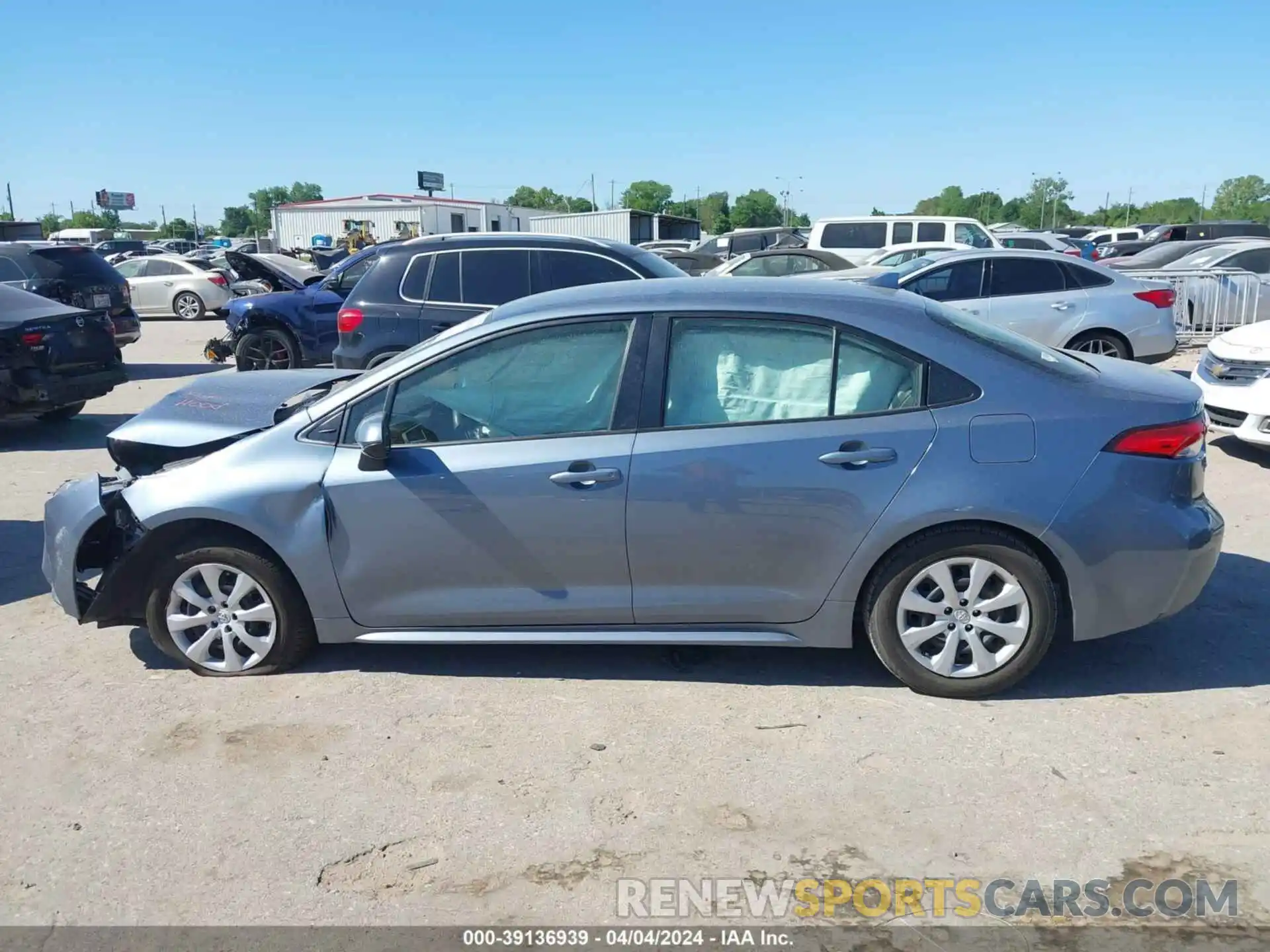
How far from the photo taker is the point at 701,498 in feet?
13.0

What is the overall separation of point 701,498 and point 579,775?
3.70 ft

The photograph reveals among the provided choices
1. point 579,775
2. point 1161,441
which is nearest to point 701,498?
A: point 579,775

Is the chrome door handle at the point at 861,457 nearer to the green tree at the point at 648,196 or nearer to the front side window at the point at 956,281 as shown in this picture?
the front side window at the point at 956,281

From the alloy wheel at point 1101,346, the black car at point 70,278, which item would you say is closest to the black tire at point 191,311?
the black car at point 70,278

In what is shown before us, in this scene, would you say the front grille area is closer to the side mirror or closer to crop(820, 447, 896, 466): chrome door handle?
crop(820, 447, 896, 466): chrome door handle

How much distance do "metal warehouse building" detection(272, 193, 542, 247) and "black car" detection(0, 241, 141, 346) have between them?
36900 millimetres

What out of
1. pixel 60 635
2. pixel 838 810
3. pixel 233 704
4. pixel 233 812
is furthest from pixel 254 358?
pixel 838 810

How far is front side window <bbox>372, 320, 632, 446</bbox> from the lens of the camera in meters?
4.20

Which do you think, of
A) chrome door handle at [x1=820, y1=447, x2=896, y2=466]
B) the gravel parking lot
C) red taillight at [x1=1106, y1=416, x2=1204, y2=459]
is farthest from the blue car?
red taillight at [x1=1106, y1=416, x2=1204, y2=459]

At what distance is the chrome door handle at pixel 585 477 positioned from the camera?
3988mm

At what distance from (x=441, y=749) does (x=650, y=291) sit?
2.03m

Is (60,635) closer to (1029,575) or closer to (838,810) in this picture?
(838,810)

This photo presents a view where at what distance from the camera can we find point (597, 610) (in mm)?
4148

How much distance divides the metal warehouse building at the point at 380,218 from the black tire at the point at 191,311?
27997 mm
